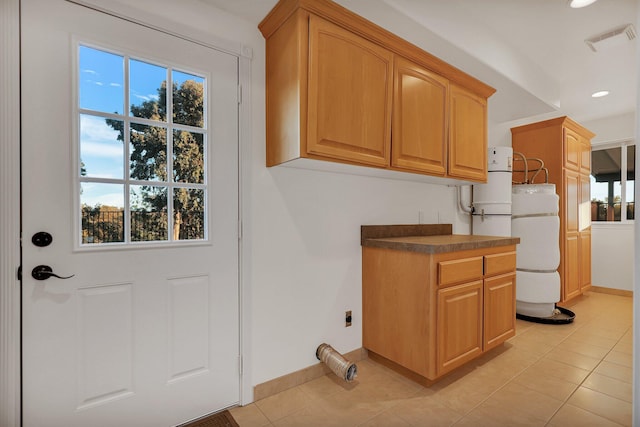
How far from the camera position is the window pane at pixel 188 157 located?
64.2 inches

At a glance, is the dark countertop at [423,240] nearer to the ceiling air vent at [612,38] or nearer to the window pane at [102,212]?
the window pane at [102,212]

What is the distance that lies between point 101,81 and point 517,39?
9.87ft

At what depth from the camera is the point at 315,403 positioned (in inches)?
71.2

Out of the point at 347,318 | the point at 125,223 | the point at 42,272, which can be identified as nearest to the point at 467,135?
the point at 347,318

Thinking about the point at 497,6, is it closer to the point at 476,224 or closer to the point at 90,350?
→ the point at 476,224

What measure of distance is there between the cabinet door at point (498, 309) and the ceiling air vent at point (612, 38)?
2.03 meters

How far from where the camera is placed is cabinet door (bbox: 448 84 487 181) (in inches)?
95.6

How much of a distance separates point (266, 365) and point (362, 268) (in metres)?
0.97

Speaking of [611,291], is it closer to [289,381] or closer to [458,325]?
[458,325]

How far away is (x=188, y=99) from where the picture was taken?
1657 millimetres

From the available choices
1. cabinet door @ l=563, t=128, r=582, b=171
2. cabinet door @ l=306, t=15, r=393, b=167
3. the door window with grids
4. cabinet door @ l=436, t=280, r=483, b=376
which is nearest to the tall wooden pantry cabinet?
cabinet door @ l=563, t=128, r=582, b=171

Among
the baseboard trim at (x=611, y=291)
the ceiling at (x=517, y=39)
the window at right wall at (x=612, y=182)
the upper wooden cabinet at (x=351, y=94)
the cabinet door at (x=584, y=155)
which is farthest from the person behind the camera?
the window at right wall at (x=612, y=182)

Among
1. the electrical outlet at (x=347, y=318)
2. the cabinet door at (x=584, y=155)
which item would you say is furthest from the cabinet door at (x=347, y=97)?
the cabinet door at (x=584, y=155)

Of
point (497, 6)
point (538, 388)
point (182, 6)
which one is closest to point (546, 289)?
point (538, 388)
